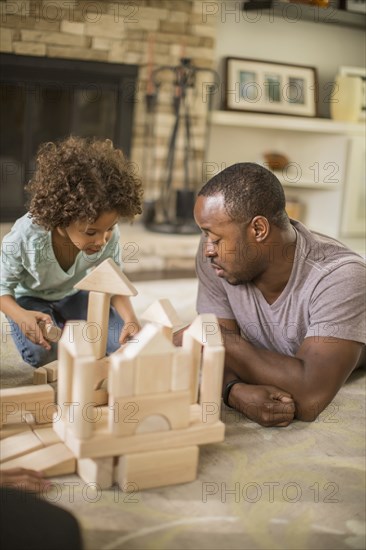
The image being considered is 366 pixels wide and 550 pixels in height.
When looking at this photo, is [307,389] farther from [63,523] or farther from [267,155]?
[267,155]

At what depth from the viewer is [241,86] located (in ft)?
14.3

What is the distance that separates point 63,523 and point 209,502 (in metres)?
0.32

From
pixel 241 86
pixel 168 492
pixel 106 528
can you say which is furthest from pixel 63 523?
pixel 241 86

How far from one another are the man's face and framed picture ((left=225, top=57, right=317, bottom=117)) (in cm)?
283

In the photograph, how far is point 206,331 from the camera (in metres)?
1.26

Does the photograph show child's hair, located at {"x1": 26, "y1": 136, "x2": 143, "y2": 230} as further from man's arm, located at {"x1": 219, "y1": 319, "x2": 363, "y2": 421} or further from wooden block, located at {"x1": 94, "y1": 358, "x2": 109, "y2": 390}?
man's arm, located at {"x1": 219, "y1": 319, "x2": 363, "y2": 421}

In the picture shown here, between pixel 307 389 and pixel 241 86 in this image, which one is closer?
pixel 307 389

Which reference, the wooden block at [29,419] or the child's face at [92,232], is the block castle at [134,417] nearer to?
the wooden block at [29,419]

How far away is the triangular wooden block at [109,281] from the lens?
1468 millimetres

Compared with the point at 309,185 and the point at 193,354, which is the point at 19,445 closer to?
the point at 193,354

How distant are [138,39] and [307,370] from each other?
287 centimetres

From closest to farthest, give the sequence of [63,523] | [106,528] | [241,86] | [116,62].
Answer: [63,523] < [106,528] < [116,62] < [241,86]

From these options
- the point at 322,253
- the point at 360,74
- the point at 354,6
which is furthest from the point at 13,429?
the point at 354,6

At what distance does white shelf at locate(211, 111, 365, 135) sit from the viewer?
167 inches
